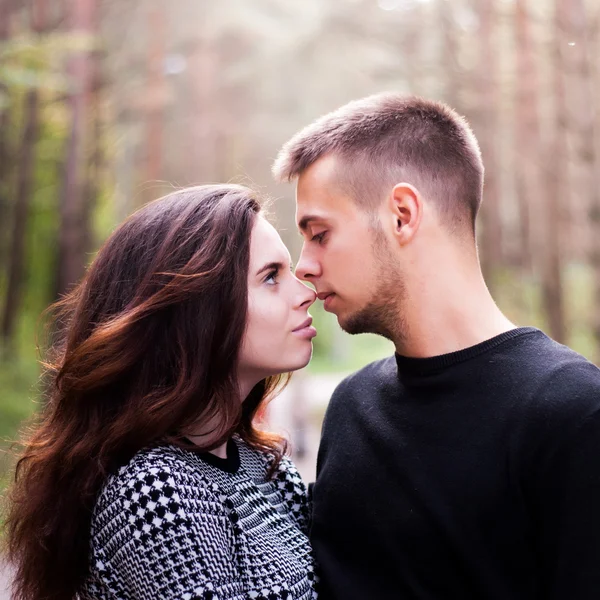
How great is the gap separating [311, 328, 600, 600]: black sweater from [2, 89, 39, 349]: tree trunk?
10563 mm

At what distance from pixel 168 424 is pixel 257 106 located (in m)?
17.0

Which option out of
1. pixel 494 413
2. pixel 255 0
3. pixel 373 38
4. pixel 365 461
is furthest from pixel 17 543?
pixel 255 0

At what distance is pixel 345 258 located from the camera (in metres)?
2.66

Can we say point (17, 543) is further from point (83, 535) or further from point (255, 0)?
point (255, 0)

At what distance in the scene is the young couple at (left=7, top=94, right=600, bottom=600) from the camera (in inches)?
83.0

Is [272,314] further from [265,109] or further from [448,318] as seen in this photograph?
[265,109]

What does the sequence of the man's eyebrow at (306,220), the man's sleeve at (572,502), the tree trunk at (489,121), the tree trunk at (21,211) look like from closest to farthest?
the man's sleeve at (572,502) < the man's eyebrow at (306,220) < the tree trunk at (21,211) < the tree trunk at (489,121)

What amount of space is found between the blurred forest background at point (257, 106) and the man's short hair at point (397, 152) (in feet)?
18.4

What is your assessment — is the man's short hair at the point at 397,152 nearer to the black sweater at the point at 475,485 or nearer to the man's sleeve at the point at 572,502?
the black sweater at the point at 475,485

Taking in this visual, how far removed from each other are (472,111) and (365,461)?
446 inches

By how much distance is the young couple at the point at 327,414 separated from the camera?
6.91ft

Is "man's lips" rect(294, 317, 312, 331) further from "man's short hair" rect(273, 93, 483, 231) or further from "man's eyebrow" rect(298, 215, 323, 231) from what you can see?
"man's short hair" rect(273, 93, 483, 231)

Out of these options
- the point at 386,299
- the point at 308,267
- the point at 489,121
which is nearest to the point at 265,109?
the point at 489,121

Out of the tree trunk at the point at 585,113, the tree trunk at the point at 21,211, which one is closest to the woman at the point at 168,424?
the tree trunk at the point at 585,113
